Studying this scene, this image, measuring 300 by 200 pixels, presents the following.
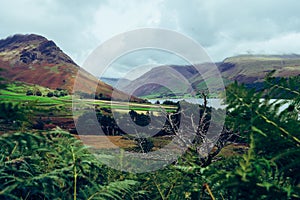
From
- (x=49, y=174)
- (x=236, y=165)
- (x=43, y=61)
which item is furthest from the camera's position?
(x=43, y=61)

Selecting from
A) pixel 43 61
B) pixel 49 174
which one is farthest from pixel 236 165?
pixel 43 61

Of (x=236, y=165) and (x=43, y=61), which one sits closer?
(x=236, y=165)

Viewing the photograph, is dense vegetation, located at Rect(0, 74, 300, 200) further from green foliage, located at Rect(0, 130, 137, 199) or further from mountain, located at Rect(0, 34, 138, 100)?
mountain, located at Rect(0, 34, 138, 100)

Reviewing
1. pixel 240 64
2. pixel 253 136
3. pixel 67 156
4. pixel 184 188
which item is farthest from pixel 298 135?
pixel 240 64

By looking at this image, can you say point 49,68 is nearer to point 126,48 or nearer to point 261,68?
point 126,48

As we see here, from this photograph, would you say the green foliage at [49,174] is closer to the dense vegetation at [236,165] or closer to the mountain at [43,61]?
the dense vegetation at [236,165]

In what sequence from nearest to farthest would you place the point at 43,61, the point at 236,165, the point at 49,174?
1. the point at 49,174
2. the point at 236,165
3. the point at 43,61

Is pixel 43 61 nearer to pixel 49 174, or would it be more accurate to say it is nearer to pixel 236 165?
pixel 49 174

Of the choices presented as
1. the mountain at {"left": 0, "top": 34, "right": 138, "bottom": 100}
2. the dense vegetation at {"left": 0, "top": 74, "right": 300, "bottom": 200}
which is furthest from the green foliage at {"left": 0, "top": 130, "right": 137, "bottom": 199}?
the mountain at {"left": 0, "top": 34, "right": 138, "bottom": 100}
